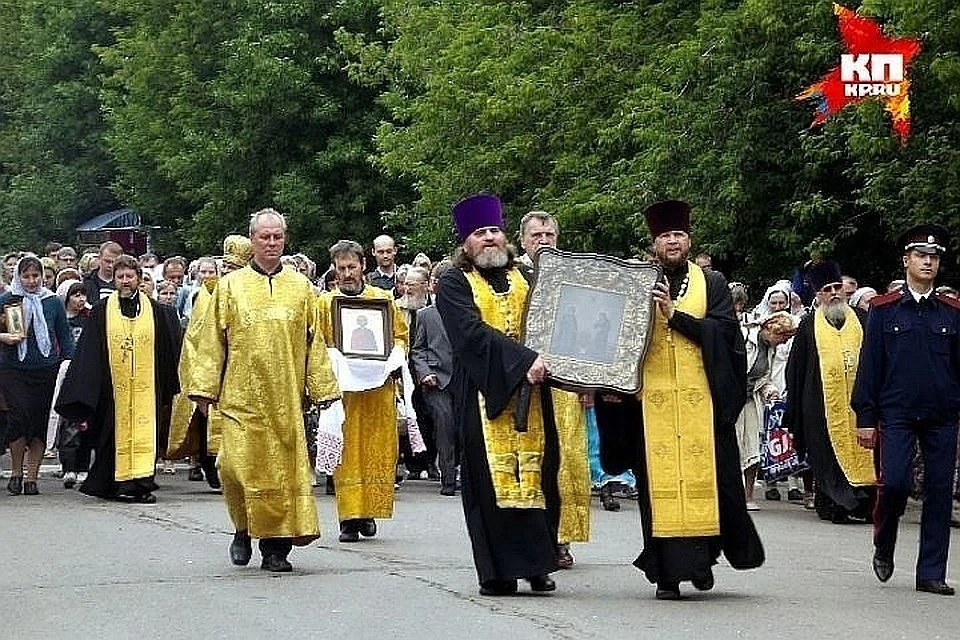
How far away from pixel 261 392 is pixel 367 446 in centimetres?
243

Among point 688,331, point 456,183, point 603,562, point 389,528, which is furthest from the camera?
point 456,183

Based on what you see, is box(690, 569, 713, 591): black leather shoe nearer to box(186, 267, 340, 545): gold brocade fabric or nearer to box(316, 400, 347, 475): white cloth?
box(186, 267, 340, 545): gold brocade fabric

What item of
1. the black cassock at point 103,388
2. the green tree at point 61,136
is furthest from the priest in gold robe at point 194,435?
the green tree at point 61,136

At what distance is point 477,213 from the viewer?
1062cm

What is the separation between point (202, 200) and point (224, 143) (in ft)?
12.2

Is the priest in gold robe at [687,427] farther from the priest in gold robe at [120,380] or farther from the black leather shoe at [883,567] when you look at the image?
the priest in gold robe at [120,380]

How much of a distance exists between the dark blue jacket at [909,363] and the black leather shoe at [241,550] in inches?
142

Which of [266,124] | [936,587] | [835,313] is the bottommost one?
[936,587]

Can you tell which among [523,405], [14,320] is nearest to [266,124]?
[14,320]

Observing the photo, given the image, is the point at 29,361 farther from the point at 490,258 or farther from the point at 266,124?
the point at 266,124

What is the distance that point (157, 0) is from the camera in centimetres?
5228

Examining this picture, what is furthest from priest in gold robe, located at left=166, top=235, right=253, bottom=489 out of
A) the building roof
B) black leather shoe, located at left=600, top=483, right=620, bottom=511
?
the building roof

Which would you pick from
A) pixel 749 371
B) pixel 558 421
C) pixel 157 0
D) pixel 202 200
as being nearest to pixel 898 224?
pixel 749 371

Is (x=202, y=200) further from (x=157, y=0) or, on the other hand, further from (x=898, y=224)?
(x=898, y=224)
